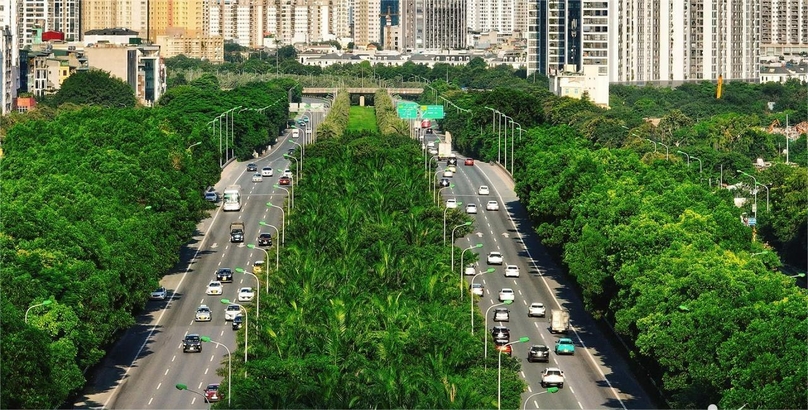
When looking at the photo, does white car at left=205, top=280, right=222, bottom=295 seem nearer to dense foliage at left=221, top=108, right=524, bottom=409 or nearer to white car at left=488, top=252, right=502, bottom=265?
dense foliage at left=221, top=108, right=524, bottom=409

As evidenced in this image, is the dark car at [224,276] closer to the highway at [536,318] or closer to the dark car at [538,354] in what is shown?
the highway at [536,318]

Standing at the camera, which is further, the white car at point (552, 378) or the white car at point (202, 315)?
the white car at point (202, 315)

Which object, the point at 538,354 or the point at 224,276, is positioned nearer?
the point at 538,354

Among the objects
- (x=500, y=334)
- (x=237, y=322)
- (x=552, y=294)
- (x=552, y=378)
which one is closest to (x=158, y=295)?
(x=237, y=322)

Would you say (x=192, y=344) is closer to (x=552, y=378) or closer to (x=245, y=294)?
(x=245, y=294)

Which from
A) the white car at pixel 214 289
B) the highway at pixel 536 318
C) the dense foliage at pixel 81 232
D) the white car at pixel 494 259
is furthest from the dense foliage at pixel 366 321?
the dense foliage at pixel 81 232

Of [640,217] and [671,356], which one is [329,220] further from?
[671,356]

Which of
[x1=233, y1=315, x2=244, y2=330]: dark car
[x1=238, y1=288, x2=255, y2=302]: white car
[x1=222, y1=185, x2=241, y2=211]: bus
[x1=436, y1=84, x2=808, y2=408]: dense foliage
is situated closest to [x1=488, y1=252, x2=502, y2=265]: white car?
[x1=436, y1=84, x2=808, y2=408]: dense foliage

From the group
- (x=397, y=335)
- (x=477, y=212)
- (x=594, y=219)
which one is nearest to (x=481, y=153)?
(x=477, y=212)
